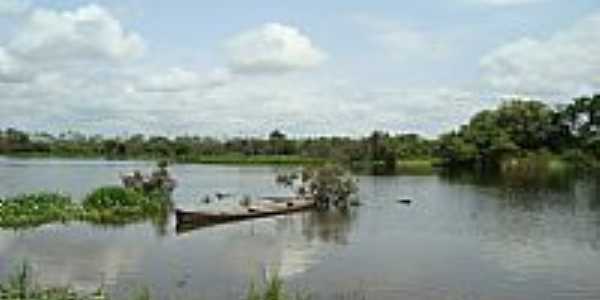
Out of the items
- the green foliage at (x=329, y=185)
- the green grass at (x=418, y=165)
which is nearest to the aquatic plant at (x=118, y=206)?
the green foliage at (x=329, y=185)

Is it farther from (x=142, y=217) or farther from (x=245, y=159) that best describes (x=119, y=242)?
(x=245, y=159)

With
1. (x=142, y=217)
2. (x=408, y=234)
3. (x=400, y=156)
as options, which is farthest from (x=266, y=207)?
(x=400, y=156)

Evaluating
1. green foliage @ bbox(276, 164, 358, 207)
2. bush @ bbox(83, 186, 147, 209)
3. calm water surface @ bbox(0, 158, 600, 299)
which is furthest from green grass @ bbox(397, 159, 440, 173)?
bush @ bbox(83, 186, 147, 209)

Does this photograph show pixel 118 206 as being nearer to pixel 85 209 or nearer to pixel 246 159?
pixel 85 209

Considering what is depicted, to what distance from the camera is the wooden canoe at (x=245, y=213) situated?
47.2 m

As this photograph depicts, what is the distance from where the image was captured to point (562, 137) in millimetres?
124250

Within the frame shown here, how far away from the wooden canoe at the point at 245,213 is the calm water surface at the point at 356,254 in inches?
36.9

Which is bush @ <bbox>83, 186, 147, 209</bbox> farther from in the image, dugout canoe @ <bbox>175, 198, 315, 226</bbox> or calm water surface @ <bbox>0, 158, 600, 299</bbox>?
dugout canoe @ <bbox>175, 198, 315, 226</bbox>

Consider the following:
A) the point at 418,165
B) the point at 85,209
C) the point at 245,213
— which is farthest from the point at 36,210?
the point at 418,165

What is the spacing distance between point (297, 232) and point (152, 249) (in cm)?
1029

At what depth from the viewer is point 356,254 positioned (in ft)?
122

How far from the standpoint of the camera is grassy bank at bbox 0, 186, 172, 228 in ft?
152

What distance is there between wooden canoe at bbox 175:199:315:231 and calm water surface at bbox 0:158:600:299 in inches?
36.9

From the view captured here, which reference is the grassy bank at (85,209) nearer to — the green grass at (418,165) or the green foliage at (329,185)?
the green foliage at (329,185)
